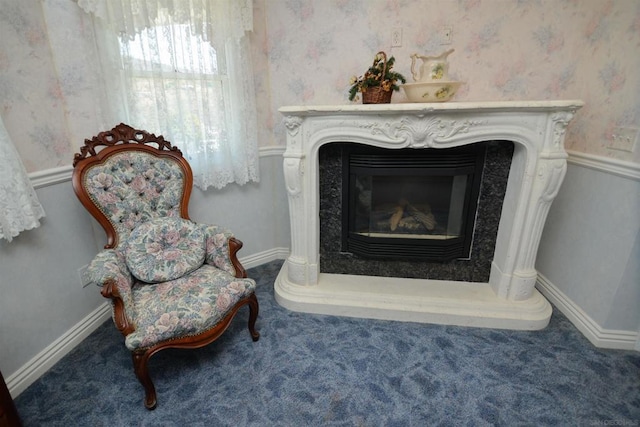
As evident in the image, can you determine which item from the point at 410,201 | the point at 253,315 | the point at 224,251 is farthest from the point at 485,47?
the point at 253,315

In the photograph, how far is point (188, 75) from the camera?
186 centimetres

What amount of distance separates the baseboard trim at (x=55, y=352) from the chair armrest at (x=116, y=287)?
62 cm

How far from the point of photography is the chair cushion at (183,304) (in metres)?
1.28

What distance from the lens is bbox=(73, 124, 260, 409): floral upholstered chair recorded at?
1.30 m

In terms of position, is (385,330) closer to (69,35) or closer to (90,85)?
(90,85)

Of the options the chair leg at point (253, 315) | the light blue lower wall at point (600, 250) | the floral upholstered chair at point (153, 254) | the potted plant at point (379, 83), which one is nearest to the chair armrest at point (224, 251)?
the floral upholstered chair at point (153, 254)

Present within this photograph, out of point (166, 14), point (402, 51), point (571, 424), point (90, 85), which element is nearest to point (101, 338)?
point (90, 85)

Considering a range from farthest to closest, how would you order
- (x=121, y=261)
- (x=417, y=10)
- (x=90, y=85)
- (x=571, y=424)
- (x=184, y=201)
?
(x=417, y=10) → (x=184, y=201) → (x=90, y=85) → (x=121, y=261) → (x=571, y=424)

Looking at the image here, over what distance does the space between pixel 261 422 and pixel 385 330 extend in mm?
850

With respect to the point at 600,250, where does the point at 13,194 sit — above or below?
above

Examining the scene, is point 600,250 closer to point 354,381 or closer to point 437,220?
point 437,220

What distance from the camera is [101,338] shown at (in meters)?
1.76

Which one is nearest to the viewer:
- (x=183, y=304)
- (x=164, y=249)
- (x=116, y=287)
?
(x=116, y=287)

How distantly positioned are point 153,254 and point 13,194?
58 cm
